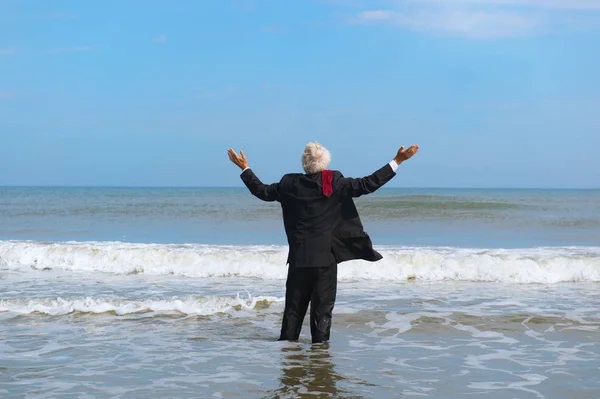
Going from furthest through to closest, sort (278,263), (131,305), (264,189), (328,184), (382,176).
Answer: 1. (278,263)
2. (131,305)
3. (264,189)
4. (328,184)
5. (382,176)

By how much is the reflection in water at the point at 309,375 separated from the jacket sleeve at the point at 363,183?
1462mm

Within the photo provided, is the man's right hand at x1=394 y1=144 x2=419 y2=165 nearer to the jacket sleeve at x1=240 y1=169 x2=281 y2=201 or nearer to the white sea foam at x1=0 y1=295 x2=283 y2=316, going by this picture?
the jacket sleeve at x1=240 y1=169 x2=281 y2=201

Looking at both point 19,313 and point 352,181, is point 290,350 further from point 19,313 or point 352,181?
point 19,313

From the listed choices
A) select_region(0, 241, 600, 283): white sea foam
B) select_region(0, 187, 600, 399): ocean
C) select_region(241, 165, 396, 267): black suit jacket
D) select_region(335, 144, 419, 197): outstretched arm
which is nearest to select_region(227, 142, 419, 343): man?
select_region(241, 165, 396, 267): black suit jacket

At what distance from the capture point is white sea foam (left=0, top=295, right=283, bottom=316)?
→ 28.2 feet

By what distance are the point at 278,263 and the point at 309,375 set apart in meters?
8.37

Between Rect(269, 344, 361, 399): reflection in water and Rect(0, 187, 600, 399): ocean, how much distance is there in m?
0.02

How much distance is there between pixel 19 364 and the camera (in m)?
5.91

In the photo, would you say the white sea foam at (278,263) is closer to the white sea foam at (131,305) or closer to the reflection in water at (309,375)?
the white sea foam at (131,305)

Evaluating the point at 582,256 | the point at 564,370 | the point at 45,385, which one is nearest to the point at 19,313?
the point at 45,385

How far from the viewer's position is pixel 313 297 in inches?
243

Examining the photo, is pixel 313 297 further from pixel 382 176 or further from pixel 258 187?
pixel 382 176

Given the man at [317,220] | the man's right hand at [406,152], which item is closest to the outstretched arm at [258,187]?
the man at [317,220]

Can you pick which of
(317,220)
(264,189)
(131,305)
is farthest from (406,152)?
(131,305)
